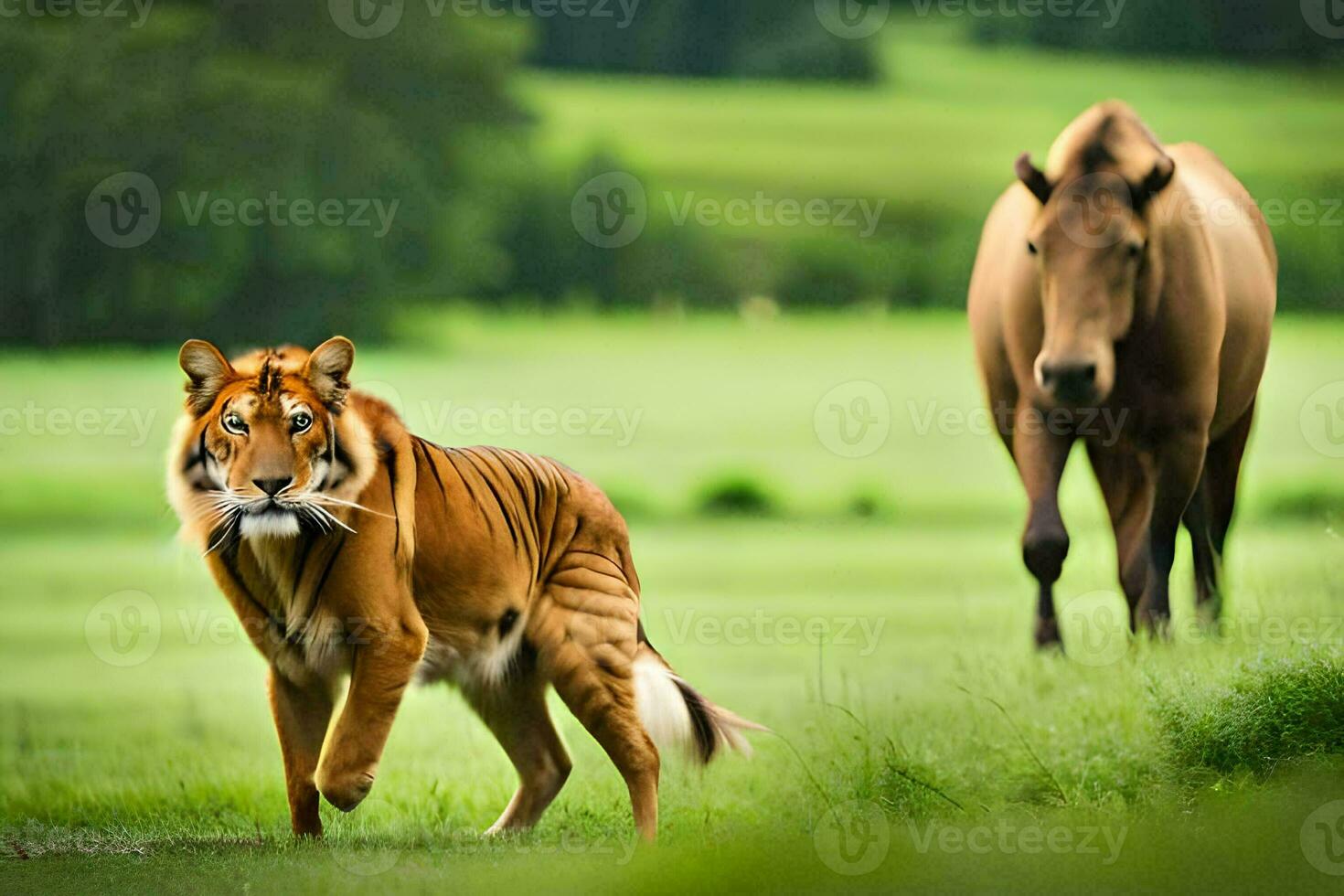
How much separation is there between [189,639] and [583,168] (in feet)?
8.91

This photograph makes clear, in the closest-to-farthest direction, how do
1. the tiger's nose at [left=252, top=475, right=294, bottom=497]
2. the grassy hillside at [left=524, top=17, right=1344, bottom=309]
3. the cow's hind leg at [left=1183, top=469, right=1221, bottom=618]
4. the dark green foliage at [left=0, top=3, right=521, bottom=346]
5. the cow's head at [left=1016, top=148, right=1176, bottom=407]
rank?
the tiger's nose at [left=252, top=475, right=294, bottom=497], the cow's head at [left=1016, top=148, right=1176, bottom=407], the cow's hind leg at [left=1183, top=469, right=1221, bottom=618], the dark green foliage at [left=0, top=3, right=521, bottom=346], the grassy hillside at [left=524, top=17, right=1344, bottom=309]

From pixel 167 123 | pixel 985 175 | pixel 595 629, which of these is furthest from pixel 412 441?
pixel 985 175

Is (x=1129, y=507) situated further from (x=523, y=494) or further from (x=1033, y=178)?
(x=523, y=494)

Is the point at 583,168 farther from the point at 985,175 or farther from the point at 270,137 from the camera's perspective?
the point at 985,175

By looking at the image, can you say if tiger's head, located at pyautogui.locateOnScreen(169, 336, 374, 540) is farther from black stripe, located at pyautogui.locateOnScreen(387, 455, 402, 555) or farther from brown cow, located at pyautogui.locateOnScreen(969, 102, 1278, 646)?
brown cow, located at pyautogui.locateOnScreen(969, 102, 1278, 646)

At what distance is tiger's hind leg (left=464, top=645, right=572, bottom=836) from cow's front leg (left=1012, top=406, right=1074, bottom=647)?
1.93m

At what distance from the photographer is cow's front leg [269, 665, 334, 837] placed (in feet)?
15.9

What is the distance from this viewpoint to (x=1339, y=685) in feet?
17.9

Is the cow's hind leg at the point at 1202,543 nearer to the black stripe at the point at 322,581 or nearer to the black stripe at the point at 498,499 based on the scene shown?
the black stripe at the point at 498,499

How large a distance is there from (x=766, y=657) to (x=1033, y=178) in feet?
7.23

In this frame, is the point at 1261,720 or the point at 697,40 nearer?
the point at 1261,720

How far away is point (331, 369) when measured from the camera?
4742 millimetres

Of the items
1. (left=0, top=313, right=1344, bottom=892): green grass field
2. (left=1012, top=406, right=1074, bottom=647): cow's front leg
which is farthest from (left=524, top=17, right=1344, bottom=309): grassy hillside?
(left=1012, top=406, right=1074, bottom=647): cow's front leg

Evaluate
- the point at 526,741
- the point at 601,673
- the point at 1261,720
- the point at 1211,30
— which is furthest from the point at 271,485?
the point at 1211,30
